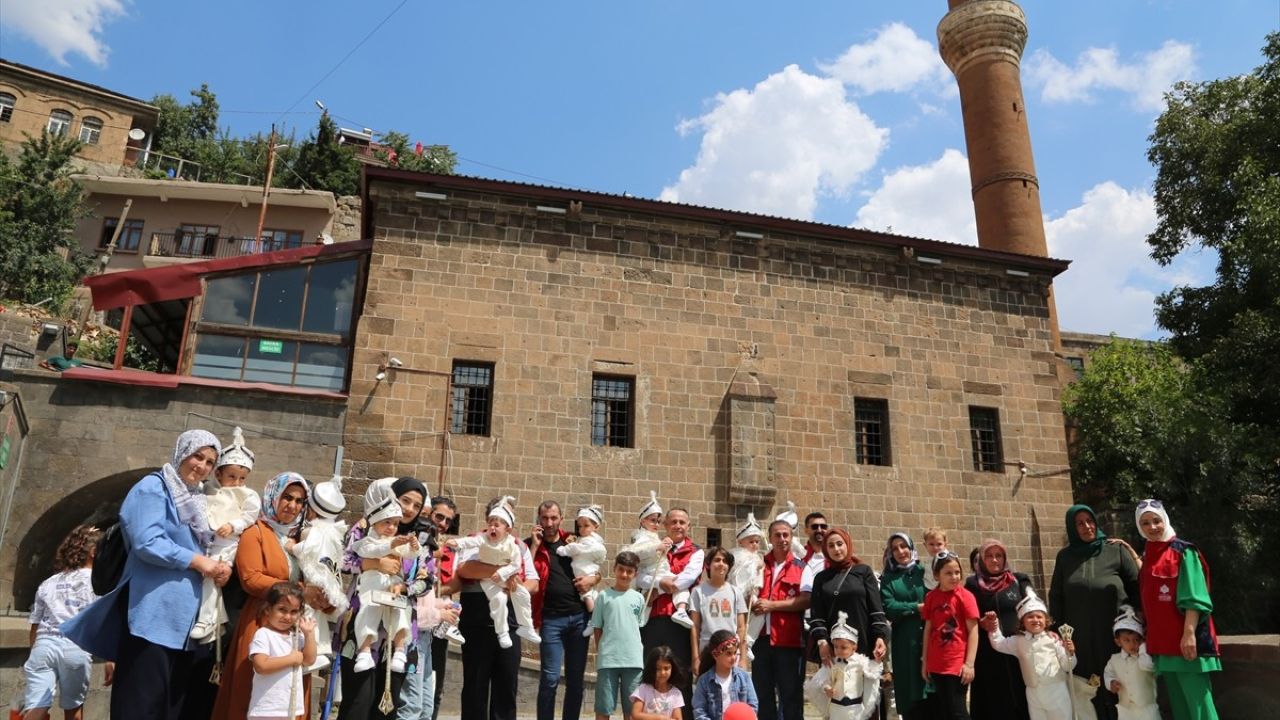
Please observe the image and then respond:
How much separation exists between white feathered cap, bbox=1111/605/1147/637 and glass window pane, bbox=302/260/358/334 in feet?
40.2

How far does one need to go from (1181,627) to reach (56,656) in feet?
27.7

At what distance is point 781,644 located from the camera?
6.96m

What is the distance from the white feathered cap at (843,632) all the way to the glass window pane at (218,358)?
11.4m

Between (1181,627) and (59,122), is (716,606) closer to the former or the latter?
(1181,627)

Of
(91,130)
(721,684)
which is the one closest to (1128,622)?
(721,684)

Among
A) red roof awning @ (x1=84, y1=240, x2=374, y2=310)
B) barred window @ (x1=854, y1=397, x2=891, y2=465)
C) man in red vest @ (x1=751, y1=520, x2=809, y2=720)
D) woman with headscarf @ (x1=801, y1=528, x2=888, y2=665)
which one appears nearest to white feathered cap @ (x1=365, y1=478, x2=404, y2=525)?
man in red vest @ (x1=751, y1=520, x2=809, y2=720)

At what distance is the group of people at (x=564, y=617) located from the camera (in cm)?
477

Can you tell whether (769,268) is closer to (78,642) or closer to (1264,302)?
(1264,302)

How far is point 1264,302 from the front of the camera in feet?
56.9

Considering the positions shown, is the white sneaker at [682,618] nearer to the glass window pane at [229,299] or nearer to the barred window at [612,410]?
the barred window at [612,410]

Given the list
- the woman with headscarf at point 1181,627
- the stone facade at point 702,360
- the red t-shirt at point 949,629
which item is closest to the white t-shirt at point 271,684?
the red t-shirt at point 949,629

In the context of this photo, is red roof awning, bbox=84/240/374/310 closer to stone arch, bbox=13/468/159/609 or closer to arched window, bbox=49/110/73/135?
stone arch, bbox=13/468/159/609

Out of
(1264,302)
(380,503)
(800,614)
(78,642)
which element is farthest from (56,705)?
(1264,302)

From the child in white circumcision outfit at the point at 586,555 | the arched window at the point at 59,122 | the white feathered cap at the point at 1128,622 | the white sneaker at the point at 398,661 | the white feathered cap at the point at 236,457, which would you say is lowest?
the white sneaker at the point at 398,661
